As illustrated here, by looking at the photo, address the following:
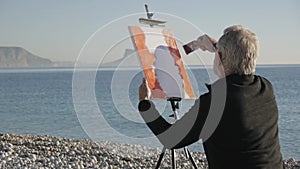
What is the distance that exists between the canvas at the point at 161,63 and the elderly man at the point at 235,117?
1.20 meters

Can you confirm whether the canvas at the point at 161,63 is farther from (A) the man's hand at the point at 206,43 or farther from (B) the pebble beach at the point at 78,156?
(B) the pebble beach at the point at 78,156

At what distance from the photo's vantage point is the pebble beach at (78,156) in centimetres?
814

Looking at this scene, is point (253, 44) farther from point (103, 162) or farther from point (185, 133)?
point (103, 162)

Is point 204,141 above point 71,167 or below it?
above

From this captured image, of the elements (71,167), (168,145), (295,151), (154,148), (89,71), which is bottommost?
(295,151)

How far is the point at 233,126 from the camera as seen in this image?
3061 mm

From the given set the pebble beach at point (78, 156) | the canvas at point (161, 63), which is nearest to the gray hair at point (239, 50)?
the canvas at point (161, 63)

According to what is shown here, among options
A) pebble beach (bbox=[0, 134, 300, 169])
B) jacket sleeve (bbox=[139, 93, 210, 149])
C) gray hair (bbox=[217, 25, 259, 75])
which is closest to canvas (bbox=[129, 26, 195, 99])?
jacket sleeve (bbox=[139, 93, 210, 149])

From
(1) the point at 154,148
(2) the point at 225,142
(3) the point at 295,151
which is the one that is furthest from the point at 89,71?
(3) the point at 295,151

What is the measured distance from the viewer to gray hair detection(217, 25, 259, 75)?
302 cm

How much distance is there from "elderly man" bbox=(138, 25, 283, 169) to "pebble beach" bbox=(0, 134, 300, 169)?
449 cm

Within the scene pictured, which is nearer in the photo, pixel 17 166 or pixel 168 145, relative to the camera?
pixel 168 145

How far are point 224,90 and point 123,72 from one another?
5.00 feet

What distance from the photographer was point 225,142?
3117 mm
